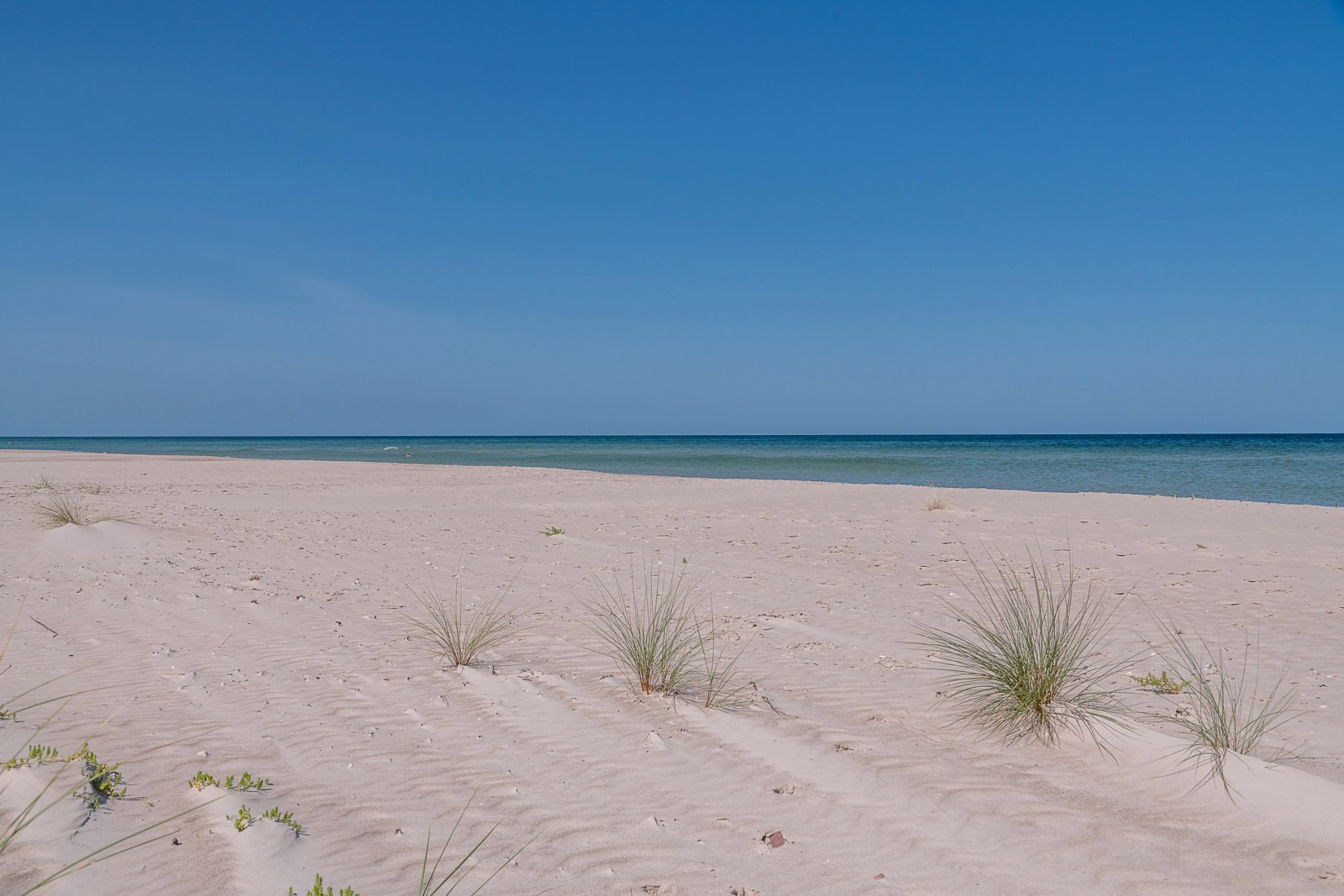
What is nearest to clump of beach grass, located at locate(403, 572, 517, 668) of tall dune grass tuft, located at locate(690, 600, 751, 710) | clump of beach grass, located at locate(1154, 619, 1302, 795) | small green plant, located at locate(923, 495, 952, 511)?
tall dune grass tuft, located at locate(690, 600, 751, 710)

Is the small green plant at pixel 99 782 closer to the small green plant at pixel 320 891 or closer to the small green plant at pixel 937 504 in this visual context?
the small green plant at pixel 320 891

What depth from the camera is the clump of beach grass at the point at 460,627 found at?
5.38m

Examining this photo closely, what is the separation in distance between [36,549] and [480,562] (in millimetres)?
5130

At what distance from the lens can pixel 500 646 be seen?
586 cm

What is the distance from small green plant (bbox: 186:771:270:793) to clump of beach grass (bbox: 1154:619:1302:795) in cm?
399

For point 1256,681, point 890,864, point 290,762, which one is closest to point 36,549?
point 290,762

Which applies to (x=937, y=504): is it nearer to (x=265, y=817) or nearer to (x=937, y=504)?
(x=937, y=504)

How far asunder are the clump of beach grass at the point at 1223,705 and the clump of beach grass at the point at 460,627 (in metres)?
Answer: 3.94

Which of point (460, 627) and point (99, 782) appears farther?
point (460, 627)

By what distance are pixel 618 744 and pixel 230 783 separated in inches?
67.4

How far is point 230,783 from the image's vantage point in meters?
3.39

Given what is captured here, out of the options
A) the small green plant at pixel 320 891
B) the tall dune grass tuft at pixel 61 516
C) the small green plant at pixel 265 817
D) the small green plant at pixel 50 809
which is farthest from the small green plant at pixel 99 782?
the tall dune grass tuft at pixel 61 516

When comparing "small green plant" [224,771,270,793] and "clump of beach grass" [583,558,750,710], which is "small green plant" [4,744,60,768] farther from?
"clump of beach grass" [583,558,750,710]

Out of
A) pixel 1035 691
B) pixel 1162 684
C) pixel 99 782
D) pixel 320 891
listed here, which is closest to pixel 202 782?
pixel 99 782
